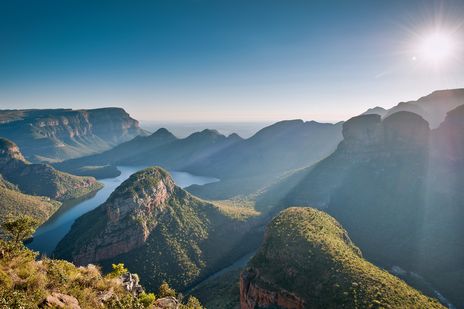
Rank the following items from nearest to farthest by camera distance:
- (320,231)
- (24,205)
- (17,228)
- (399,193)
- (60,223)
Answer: (17,228)
(320,231)
(399,193)
(24,205)
(60,223)

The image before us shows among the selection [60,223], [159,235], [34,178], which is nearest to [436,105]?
[159,235]

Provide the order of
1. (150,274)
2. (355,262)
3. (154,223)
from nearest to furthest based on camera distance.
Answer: (355,262), (150,274), (154,223)

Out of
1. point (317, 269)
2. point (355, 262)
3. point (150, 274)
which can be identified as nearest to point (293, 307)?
point (317, 269)

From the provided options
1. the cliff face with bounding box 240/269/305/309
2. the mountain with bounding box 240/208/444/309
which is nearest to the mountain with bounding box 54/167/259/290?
the cliff face with bounding box 240/269/305/309

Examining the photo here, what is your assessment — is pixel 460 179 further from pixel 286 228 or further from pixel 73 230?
pixel 73 230

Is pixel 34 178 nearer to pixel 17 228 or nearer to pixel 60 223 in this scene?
pixel 60 223

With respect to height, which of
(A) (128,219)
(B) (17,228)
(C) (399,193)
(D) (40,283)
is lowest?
(A) (128,219)
